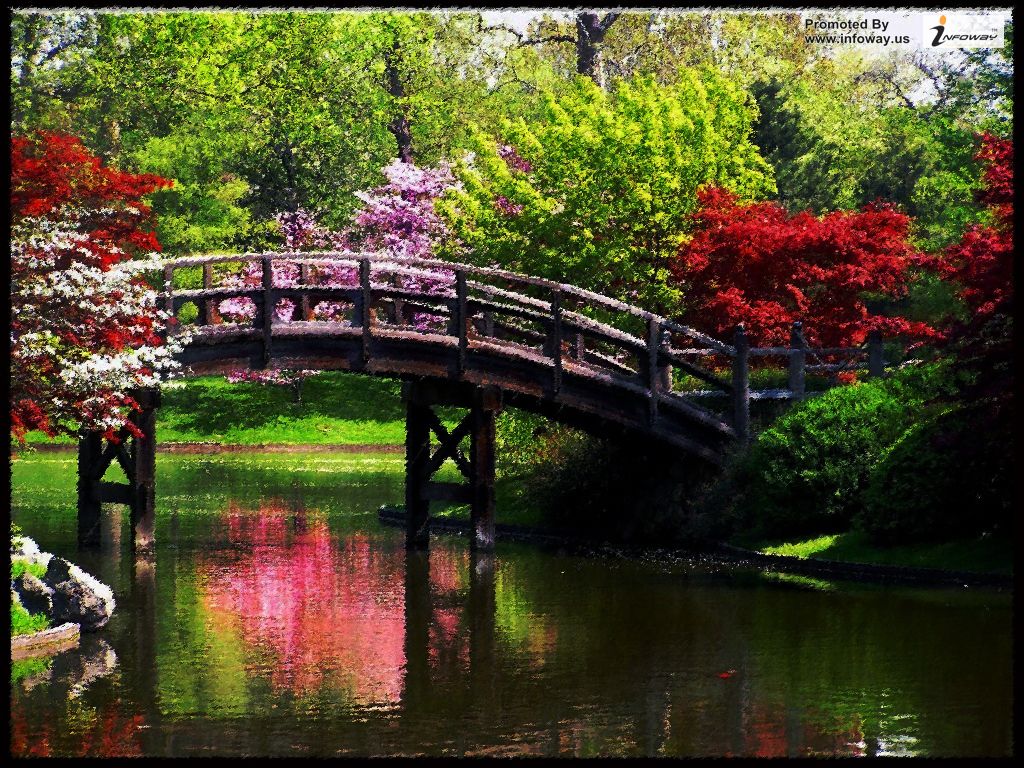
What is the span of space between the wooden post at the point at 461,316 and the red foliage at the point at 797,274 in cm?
526

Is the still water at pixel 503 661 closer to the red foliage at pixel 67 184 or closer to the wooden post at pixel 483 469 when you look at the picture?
the wooden post at pixel 483 469

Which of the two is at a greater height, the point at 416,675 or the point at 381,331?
the point at 381,331

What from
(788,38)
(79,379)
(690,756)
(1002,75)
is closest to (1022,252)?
(690,756)

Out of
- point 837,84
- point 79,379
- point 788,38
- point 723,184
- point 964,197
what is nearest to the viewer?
point 79,379

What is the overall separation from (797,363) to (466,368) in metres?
5.84

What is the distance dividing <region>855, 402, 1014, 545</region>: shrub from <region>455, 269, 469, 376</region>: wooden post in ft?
23.4

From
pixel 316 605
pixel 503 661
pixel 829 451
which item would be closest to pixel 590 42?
pixel 829 451

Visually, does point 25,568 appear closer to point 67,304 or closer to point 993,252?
point 67,304

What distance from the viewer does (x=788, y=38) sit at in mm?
69438

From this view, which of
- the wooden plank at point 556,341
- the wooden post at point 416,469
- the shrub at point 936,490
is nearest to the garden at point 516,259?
the shrub at point 936,490

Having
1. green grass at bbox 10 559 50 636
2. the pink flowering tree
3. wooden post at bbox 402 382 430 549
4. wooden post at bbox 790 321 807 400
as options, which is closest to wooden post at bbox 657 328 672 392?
wooden post at bbox 790 321 807 400

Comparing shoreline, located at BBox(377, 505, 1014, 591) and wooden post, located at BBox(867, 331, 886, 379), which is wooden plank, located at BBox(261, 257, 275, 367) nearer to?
shoreline, located at BBox(377, 505, 1014, 591)

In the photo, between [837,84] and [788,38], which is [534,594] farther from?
[837,84]

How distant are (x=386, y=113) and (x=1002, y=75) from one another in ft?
88.2
